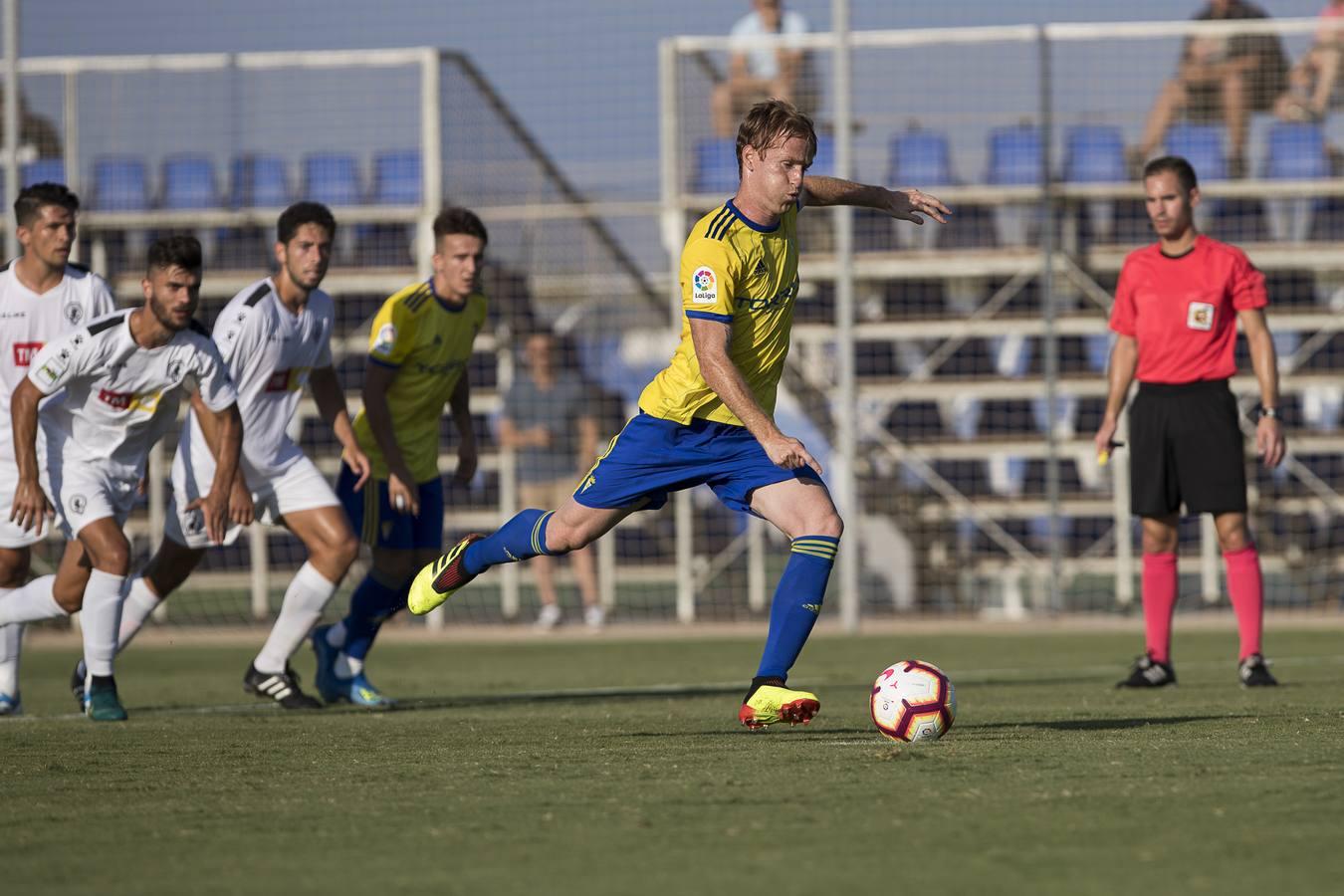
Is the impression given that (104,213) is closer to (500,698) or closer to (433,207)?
(433,207)

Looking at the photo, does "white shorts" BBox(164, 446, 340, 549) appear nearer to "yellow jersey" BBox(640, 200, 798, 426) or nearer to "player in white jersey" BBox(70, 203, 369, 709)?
"player in white jersey" BBox(70, 203, 369, 709)

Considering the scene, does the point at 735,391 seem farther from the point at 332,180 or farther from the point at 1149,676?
the point at 332,180

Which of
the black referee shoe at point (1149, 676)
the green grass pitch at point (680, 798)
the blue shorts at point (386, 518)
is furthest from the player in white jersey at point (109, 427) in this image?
the black referee shoe at point (1149, 676)

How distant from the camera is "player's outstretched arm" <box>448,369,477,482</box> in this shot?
27.4 ft

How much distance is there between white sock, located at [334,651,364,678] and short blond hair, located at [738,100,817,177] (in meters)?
3.40

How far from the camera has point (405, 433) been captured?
8.25 metres

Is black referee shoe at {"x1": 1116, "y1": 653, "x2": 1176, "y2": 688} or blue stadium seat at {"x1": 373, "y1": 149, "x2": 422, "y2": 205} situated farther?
blue stadium seat at {"x1": 373, "y1": 149, "x2": 422, "y2": 205}

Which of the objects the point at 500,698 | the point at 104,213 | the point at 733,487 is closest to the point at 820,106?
the point at 104,213

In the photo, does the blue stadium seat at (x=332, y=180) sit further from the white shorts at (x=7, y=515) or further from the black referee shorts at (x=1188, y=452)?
the black referee shorts at (x=1188, y=452)

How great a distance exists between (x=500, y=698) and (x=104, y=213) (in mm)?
9267

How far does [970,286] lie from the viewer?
55.5 feet

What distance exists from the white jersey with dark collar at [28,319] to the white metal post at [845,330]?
23.9 feet

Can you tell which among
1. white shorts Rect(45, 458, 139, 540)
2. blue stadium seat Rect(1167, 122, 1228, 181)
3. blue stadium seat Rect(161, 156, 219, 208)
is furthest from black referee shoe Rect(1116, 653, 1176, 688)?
blue stadium seat Rect(161, 156, 219, 208)

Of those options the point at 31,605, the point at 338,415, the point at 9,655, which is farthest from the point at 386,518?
the point at 9,655
